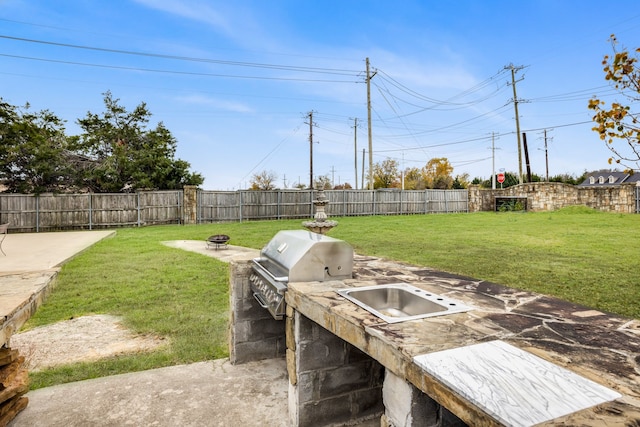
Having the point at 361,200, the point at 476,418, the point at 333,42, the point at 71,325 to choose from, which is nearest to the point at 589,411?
the point at 476,418

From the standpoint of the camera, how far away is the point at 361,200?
61.4 feet

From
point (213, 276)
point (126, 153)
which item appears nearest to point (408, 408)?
point (213, 276)

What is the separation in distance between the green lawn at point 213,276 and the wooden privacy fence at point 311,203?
195 inches

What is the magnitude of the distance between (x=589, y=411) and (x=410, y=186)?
39.3 metres

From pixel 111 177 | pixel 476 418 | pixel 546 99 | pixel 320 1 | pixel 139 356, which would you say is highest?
pixel 546 99

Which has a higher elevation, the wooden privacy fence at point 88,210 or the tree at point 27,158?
the tree at point 27,158

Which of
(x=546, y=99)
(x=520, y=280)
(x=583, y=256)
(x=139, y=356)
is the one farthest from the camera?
(x=546, y=99)

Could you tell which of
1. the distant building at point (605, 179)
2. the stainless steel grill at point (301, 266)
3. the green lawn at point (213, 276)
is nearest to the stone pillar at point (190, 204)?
the green lawn at point (213, 276)

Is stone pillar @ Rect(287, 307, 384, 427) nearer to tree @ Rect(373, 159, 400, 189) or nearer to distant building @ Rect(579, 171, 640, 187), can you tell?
tree @ Rect(373, 159, 400, 189)

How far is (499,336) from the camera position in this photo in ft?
4.85

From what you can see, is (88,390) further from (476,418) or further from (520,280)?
(520,280)

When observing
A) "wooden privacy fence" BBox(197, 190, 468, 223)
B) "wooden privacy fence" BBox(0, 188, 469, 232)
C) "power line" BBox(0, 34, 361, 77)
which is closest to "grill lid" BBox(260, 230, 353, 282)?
"wooden privacy fence" BBox(0, 188, 469, 232)

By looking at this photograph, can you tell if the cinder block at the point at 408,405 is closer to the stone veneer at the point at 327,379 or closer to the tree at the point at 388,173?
the stone veneer at the point at 327,379

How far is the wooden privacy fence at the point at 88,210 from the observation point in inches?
512
